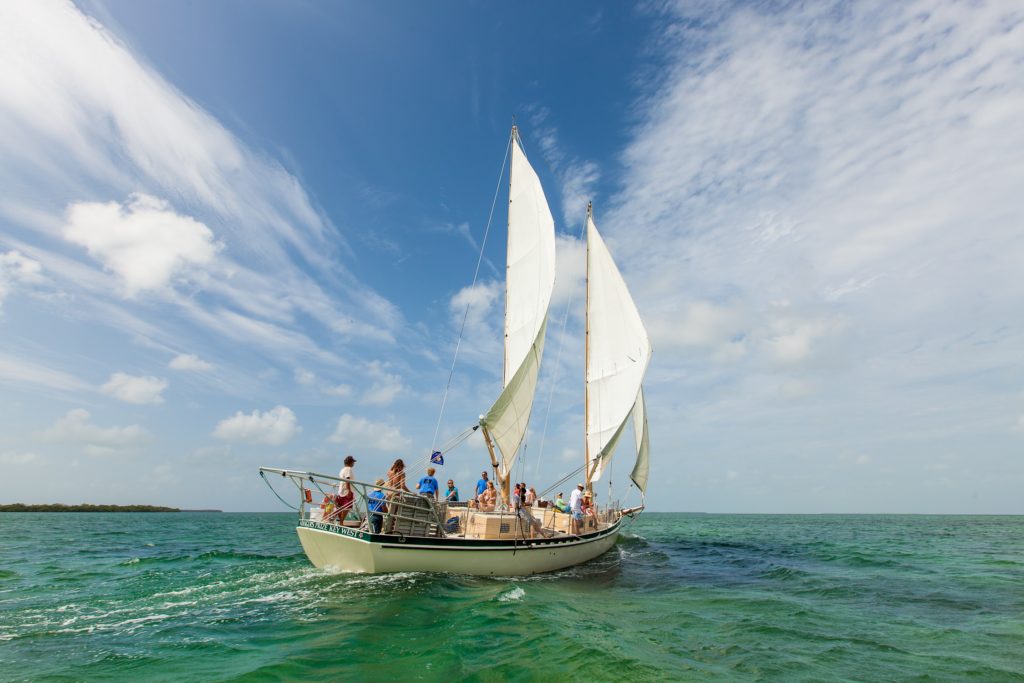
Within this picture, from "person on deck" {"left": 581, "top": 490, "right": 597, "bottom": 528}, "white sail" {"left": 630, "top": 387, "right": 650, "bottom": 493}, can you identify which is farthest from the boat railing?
"white sail" {"left": 630, "top": 387, "right": 650, "bottom": 493}

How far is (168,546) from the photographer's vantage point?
2911 centimetres

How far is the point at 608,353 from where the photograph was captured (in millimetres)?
27641

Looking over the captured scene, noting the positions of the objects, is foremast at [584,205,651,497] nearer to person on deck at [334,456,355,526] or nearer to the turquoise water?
the turquoise water

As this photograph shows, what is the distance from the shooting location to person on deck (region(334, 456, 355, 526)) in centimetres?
1449

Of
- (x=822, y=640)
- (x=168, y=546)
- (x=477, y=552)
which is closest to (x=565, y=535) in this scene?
(x=477, y=552)

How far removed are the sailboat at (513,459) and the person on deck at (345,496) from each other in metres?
0.18

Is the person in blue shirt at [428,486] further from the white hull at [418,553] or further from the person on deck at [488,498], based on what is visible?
the person on deck at [488,498]

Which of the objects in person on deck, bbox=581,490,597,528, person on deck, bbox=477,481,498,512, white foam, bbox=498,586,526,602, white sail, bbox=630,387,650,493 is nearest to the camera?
white foam, bbox=498,586,526,602

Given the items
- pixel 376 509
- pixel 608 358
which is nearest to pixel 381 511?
pixel 376 509

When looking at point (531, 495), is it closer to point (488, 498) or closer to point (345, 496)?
point (488, 498)

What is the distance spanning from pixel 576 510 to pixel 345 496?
9.26 meters

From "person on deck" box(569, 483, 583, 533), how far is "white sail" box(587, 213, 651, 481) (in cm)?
395

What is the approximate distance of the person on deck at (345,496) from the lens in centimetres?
1449

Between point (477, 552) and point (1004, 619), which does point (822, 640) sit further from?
point (477, 552)
